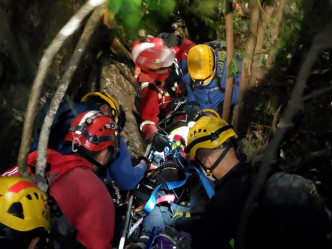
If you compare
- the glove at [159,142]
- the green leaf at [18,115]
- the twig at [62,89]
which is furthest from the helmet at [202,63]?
the twig at [62,89]

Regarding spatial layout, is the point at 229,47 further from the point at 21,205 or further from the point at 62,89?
the point at 21,205

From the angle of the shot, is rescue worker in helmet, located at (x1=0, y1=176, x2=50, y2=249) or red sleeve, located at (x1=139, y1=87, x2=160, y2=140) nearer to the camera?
rescue worker in helmet, located at (x1=0, y1=176, x2=50, y2=249)

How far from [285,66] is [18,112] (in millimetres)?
3469

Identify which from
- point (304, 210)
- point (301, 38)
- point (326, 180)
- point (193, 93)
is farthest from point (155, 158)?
point (304, 210)

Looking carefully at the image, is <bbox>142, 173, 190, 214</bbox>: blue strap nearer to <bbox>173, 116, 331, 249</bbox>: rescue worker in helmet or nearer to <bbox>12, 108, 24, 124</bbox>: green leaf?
<bbox>173, 116, 331, 249</bbox>: rescue worker in helmet

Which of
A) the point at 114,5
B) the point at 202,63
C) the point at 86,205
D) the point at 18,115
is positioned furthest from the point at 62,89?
the point at 202,63

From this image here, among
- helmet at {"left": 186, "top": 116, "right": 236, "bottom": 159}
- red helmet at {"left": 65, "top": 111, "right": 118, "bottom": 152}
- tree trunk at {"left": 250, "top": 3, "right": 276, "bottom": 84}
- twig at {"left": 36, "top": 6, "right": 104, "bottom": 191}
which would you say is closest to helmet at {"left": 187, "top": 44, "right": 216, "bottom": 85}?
tree trunk at {"left": 250, "top": 3, "right": 276, "bottom": 84}

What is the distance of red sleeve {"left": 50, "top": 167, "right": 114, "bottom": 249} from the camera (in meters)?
2.72

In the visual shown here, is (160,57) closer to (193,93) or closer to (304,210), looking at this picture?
(193,93)

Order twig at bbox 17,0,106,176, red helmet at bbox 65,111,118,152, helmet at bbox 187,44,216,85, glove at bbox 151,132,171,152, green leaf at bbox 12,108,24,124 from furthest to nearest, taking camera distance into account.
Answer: helmet at bbox 187,44,216,85, glove at bbox 151,132,171,152, green leaf at bbox 12,108,24,124, red helmet at bbox 65,111,118,152, twig at bbox 17,0,106,176

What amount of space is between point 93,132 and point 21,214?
46.8 inches

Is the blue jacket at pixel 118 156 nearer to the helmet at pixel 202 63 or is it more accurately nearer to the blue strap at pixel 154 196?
the blue strap at pixel 154 196

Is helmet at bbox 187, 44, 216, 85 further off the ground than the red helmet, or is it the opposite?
helmet at bbox 187, 44, 216, 85

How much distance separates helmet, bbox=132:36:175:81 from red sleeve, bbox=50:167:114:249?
271 centimetres
